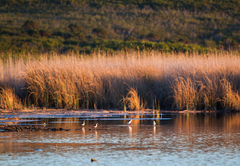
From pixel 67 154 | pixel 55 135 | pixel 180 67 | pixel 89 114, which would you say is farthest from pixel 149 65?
pixel 67 154

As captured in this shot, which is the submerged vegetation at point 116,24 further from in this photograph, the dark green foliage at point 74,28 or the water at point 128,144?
the water at point 128,144

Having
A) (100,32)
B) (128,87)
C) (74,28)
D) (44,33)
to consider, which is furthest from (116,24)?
(128,87)

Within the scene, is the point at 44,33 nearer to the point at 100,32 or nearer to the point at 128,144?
the point at 100,32

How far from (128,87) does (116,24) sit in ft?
129

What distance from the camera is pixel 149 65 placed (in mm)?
15586

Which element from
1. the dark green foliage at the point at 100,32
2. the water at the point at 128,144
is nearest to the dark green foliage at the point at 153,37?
the dark green foliage at the point at 100,32

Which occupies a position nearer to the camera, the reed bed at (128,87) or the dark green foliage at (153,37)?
the reed bed at (128,87)

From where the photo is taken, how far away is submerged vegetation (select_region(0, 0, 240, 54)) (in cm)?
4212

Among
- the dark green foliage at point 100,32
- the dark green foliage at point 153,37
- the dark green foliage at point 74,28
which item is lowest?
the dark green foliage at point 153,37

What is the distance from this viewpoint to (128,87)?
14.7 m

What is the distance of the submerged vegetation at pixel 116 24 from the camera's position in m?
42.1

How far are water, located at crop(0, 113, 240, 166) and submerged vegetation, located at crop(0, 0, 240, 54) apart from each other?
27.1 meters

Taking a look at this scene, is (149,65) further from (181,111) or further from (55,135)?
(55,135)

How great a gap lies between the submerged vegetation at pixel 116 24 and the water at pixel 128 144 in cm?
2705
